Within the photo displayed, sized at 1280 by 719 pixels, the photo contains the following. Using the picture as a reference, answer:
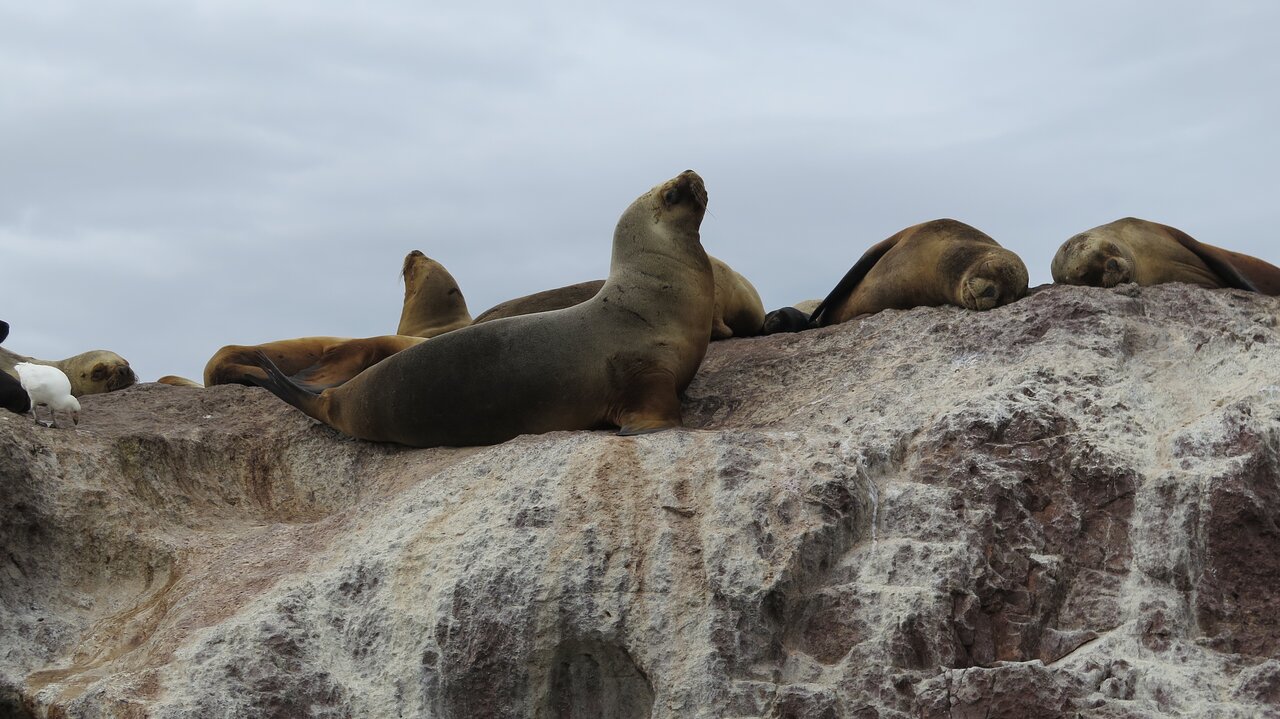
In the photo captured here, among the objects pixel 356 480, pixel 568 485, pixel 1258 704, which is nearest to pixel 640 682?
pixel 568 485

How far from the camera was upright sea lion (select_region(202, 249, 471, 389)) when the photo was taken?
332 inches

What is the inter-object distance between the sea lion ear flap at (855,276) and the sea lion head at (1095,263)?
123 cm

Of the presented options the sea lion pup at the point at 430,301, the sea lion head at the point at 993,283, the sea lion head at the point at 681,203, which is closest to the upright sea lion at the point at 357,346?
the sea lion pup at the point at 430,301

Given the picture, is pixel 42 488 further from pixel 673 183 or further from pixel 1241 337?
pixel 1241 337

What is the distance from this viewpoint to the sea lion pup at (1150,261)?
743cm

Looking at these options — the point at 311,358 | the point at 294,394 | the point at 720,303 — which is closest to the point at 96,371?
the point at 311,358

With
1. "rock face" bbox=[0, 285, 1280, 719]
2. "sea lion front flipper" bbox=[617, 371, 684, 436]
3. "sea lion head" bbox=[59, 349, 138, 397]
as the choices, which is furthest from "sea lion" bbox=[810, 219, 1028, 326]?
"sea lion head" bbox=[59, 349, 138, 397]

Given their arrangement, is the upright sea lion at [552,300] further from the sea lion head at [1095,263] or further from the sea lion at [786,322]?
the sea lion head at [1095,263]

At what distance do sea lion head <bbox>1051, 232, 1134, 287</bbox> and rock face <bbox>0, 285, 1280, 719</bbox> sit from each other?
0.90 meters

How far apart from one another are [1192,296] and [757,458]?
2.45m

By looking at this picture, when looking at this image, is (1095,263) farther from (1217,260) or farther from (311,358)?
(311,358)

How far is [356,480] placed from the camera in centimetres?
702

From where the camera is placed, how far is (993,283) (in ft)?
23.4

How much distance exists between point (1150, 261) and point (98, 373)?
652 cm
